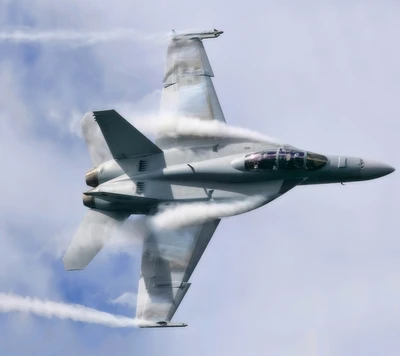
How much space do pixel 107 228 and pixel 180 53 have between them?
663 cm

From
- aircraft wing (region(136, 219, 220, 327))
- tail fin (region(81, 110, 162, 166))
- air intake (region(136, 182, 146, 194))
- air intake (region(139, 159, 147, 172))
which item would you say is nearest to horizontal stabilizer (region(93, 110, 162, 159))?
tail fin (region(81, 110, 162, 166))

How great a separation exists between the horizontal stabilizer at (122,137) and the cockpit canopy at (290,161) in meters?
3.50

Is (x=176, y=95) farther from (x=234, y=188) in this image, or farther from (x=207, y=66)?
(x=234, y=188)

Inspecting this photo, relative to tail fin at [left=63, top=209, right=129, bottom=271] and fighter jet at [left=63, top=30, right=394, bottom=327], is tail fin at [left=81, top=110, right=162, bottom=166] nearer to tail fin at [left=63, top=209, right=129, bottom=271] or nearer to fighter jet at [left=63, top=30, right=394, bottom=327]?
fighter jet at [left=63, top=30, right=394, bottom=327]

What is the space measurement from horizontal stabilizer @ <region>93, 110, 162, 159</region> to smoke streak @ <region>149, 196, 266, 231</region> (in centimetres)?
201

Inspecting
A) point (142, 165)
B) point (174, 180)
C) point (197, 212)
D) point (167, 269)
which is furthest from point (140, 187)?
point (167, 269)

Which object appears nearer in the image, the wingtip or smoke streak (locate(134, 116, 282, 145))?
the wingtip

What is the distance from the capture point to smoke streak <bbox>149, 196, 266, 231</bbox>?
3725 cm

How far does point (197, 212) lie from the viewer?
123 ft

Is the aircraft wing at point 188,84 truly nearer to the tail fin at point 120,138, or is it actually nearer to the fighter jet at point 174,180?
the fighter jet at point 174,180

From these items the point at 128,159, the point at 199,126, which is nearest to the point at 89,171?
the point at 128,159

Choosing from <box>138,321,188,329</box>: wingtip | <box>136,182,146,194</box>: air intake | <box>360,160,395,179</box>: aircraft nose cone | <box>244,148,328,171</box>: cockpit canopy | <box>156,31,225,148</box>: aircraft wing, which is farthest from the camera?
<box>156,31,225,148</box>: aircraft wing

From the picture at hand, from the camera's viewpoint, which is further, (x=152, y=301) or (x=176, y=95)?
(x=176, y=95)

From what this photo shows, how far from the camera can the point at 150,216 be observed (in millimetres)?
38188
